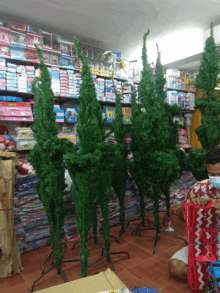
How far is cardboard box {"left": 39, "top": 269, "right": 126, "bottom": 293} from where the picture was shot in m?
0.84

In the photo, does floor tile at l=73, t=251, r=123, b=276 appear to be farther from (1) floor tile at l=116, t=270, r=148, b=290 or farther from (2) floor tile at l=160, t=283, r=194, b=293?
(2) floor tile at l=160, t=283, r=194, b=293

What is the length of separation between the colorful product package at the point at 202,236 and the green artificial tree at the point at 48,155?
102 cm

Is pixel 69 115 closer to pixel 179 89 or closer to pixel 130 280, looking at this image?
pixel 130 280

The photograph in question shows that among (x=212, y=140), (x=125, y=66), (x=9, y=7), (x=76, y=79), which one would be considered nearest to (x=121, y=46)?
(x=125, y=66)

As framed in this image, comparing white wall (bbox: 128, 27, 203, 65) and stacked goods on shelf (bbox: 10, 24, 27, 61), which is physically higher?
white wall (bbox: 128, 27, 203, 65)

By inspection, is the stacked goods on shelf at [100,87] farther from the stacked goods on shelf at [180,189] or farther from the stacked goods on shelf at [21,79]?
the stacked goods on shelf at [180,189]

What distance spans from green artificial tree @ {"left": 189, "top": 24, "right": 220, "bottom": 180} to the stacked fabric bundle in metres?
1.96

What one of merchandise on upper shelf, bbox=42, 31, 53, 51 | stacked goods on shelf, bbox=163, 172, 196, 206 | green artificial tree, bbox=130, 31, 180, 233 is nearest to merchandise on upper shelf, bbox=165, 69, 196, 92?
stacked goods on shelf, bbox=163, 172, 196, 206

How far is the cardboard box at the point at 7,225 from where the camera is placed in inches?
78.4

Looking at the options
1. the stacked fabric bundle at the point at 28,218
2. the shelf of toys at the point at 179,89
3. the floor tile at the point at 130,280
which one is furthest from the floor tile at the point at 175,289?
the shelf of toys at the point at 179,89

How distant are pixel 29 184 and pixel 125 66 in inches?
120

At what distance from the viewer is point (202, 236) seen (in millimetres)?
1588

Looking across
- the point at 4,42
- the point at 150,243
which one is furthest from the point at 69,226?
the point at 4,42

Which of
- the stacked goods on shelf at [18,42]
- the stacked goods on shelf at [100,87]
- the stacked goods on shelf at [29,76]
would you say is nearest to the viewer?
the stacked goods on shelf at [18,42]
